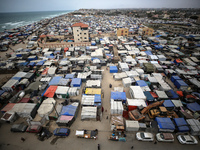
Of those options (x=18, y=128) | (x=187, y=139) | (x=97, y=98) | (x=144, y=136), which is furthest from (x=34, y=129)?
(x=187, y=139)

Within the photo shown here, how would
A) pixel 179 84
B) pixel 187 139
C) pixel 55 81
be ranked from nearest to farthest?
pixel 187 139 < pixel 179 84 < pixel 55 81

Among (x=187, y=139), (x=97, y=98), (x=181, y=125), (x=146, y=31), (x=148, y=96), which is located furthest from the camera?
(x=146, y=31)

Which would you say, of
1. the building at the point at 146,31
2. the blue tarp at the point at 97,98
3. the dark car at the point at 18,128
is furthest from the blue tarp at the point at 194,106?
the building at the point at 146,31

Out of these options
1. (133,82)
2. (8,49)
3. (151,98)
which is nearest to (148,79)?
(133,82)

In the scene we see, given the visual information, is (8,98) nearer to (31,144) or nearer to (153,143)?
(31,144)

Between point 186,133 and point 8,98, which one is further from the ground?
point 8,98

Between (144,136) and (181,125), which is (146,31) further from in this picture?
Answer: (144,136)

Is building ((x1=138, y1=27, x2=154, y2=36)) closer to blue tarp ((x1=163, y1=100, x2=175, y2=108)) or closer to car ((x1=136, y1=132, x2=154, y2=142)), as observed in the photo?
blue tarp ((x1=163, y1=100, x2=175, y2=108))
